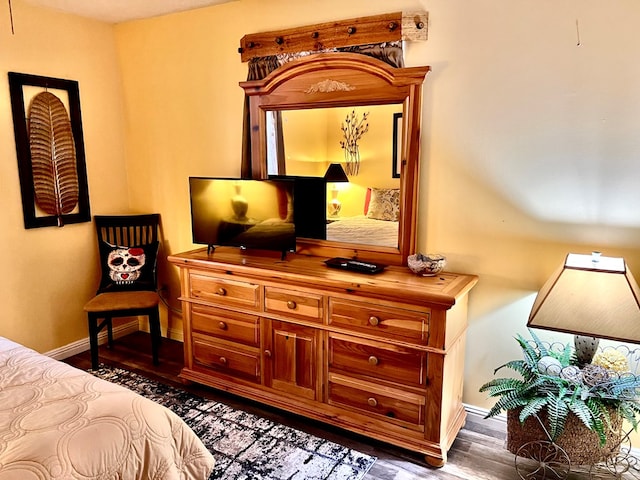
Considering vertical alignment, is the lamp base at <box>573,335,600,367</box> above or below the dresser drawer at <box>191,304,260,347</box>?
above

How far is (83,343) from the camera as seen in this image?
3.69 m

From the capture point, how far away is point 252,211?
2.89 metres

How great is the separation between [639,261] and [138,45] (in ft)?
12.0

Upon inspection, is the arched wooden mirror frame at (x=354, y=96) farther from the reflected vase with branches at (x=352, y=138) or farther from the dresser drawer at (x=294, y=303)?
the dresser drawer at (x=294, y=303)

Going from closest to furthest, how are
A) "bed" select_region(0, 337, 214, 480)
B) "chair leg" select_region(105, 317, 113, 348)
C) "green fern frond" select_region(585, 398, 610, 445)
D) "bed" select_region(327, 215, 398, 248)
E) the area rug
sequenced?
"bed" select_region(0, 337, 214, 480) < "green fern frond" select_region(585, 398, 610, 445) < the area rug < "bed" select_region(327, 215, 398, 248) < "chair leg" select_region(105, 317, 113, 348)

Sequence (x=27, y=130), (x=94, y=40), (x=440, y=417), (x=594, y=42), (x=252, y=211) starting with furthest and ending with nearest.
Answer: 1. (x=94, y=40)
2. (x=27, y=130)
3. (x=252, y=211)
4. (x=440, y=417)
5. (x=594, y=42)

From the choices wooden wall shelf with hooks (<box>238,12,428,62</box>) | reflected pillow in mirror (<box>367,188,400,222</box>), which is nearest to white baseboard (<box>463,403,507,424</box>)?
reflected pillow in mirror (<box>367,188,400,222</box>)

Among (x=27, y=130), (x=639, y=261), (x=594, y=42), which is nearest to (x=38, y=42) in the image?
(x=27, y=130)

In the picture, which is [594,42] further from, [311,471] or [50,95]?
[50,95]

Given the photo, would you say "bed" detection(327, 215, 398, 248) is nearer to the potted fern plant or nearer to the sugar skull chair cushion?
the potted fern plant

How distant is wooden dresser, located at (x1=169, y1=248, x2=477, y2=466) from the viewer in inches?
90.0

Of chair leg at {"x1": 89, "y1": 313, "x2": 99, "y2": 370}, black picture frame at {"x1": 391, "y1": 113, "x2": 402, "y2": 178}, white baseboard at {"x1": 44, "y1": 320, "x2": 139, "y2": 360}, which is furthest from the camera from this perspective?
white baseboard at {"x1": 44, "y1": 320, "x2": 139, "y2": 360}

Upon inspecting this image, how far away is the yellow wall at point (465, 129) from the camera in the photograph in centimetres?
218

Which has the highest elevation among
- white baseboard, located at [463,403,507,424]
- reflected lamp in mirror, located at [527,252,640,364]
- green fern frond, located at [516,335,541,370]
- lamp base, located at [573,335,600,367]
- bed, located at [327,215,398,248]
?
bed, located at [327,215,398,248]
